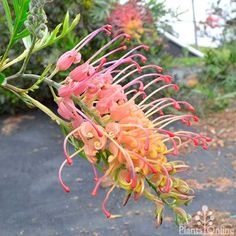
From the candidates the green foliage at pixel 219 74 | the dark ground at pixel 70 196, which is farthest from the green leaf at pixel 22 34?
the green foliage at pixel 219 74

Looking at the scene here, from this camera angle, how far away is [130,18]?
426 centimetres

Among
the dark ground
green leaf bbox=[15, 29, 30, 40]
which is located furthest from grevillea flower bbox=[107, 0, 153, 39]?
green leaf bbox=[15, 29, 30, 40]

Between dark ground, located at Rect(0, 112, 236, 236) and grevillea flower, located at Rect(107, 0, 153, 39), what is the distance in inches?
39.7

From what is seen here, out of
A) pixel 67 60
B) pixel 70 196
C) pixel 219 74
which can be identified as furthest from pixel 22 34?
pixel 219 74

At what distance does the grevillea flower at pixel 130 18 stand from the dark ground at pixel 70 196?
1009mm

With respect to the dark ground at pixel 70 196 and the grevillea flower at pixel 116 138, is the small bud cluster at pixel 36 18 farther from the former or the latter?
the dark ground at pixel 70 196

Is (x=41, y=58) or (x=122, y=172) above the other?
(x=122, y=172)

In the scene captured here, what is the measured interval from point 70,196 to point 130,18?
1.78 meters

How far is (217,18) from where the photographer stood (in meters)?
5.28

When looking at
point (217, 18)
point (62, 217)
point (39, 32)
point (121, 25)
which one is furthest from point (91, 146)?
point (217, 18)

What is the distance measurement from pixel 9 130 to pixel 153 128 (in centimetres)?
371

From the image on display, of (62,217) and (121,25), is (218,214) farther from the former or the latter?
A: (121,25)

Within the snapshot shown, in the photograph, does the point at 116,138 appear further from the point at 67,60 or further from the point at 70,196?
the point at 70,196

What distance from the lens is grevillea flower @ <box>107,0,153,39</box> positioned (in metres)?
4.21
